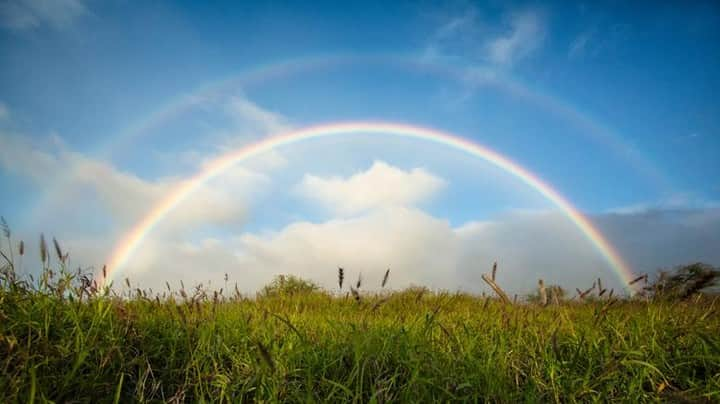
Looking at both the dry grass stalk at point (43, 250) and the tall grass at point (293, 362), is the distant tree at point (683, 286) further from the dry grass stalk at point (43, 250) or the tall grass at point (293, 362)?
the dry grass stalk at point (43, 250)

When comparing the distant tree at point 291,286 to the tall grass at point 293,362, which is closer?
the tall grass at point 293,362

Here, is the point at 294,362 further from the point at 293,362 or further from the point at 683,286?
the point at 683,286

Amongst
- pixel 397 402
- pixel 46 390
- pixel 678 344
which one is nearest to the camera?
pixel 46 390

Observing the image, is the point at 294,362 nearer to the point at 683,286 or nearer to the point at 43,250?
the point at 43,250

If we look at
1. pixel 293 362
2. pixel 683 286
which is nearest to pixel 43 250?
pixel 293 362

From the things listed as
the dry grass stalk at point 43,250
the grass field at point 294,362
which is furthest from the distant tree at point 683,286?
the dry grass stalk at point 43,250

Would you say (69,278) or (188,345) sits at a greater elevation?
(69,278)

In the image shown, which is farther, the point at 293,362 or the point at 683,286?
the point at 683,286

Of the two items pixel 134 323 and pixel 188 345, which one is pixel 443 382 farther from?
pixel 134 323

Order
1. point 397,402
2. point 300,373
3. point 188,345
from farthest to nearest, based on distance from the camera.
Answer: point 188,345
point 300,373
point 397,402

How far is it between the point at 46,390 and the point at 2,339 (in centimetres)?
54

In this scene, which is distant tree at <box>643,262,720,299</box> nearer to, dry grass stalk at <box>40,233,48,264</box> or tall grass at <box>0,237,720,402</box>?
tall grass at <box>0,237,720,402</box>

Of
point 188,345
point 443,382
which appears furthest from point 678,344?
point 188,345

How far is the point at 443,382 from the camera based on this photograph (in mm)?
3613
